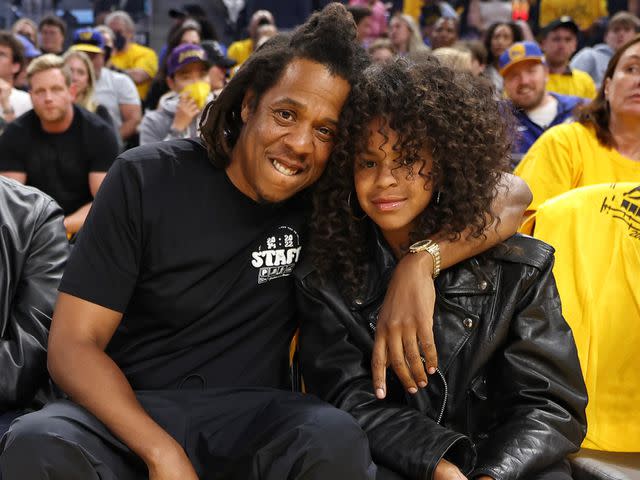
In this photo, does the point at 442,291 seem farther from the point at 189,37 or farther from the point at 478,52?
the point at 189,37

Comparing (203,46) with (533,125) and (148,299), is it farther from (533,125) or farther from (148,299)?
(148,299)

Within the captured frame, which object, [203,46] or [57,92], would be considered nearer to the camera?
[57,92]

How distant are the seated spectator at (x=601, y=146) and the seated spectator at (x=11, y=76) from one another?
4.51 metres

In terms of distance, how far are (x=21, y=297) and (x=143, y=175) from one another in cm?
60

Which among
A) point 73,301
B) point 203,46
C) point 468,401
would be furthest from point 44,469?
point 203,46

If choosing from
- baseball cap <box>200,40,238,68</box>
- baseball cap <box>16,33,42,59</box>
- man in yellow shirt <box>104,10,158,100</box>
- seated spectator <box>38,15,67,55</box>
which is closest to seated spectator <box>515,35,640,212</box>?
baseball cap <box>200,40,238,68</box>

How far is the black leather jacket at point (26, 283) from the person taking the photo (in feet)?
8.19

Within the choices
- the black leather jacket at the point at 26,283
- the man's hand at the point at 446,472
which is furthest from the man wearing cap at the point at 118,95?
the man's hand at the point at 446,472

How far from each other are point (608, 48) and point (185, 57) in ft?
12.9

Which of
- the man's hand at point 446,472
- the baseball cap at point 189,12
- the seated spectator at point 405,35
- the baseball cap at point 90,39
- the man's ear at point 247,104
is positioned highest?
the man's ear at point 247,104

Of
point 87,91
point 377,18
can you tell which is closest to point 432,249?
point 87,91

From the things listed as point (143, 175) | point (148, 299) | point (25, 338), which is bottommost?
point (25, 338)

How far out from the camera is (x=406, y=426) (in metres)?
2.22

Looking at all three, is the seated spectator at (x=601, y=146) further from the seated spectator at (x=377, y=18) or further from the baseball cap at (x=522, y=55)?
the seated spectator at (x=377, y=18)
